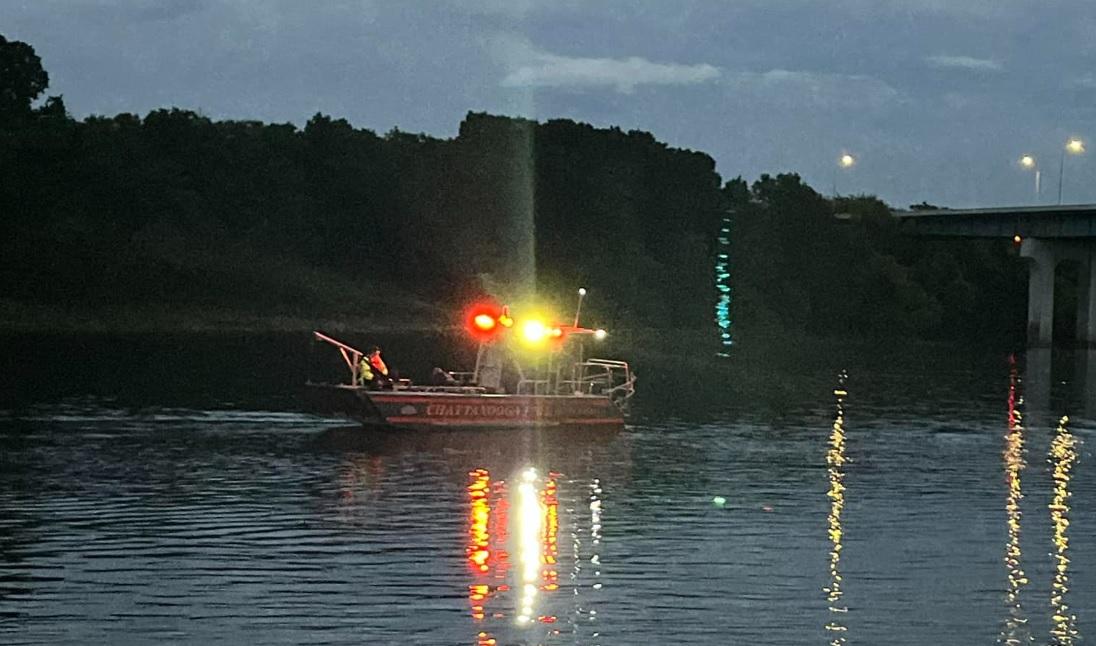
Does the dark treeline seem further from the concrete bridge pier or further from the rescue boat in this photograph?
the rescue boat

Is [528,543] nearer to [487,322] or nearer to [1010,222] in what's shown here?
[487,322]

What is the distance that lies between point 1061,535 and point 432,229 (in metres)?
128

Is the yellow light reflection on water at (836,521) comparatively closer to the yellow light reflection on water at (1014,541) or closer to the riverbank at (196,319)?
the yellow light reflection on water at (1014,541)

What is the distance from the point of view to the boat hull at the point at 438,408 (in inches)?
2046

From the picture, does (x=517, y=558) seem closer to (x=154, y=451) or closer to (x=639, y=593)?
(x=639, y=593)

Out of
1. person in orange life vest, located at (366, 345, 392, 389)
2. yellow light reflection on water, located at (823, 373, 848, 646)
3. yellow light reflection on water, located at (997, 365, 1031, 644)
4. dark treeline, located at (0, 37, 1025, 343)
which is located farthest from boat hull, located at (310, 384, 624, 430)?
dark treeline, located at (0, 37, 1025, 343)

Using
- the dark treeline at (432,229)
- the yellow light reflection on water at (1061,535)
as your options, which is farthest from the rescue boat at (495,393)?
the dark treeline at (432,229)

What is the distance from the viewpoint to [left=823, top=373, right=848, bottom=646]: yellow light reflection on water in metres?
27.5

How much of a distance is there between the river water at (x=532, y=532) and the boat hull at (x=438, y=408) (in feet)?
2.11

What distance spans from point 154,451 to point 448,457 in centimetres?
772

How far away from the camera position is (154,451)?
48.4 metres

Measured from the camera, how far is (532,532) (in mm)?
35625

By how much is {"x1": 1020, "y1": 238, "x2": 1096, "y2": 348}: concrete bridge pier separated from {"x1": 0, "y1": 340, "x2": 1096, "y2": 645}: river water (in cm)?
9551

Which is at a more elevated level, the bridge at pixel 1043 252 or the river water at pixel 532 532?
the bridge at pixel 1043 252
